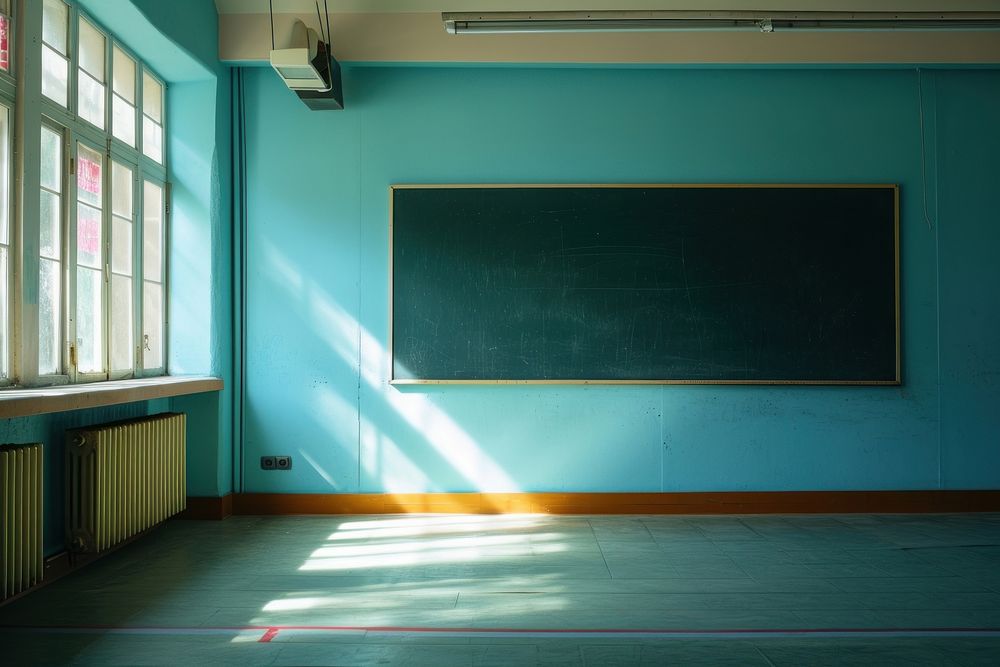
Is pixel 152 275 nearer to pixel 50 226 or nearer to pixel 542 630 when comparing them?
pixel 50 226

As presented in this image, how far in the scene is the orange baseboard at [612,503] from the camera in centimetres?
575

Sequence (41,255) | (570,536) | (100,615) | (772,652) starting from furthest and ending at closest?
(570,536), (41,255), (100,615), (772,652)

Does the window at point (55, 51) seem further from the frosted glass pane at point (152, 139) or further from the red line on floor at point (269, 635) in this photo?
the red line on floor at point (269, 635)

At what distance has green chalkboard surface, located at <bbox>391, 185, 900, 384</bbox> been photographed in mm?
5754

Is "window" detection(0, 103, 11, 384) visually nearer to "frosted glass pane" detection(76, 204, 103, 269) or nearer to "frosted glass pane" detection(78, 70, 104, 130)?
"frosted glass pane" detection(76, 204, 103, 269)

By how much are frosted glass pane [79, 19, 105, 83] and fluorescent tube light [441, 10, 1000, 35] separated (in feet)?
7.06

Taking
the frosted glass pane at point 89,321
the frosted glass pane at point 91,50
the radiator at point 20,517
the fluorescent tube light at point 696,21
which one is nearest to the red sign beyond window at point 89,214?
the frosted glass pane at point 89,321

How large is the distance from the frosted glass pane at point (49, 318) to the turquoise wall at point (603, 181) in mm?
1698

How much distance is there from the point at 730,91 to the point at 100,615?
209 inches

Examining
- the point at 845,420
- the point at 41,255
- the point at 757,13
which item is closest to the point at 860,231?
the point at 845,420

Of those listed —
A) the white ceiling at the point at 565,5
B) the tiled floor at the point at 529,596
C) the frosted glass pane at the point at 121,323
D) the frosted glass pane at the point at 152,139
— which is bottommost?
the tiled floor at the point at 529,596

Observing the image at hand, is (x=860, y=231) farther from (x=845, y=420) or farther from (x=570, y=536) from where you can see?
(x=570, y=536)

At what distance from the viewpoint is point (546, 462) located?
5.78 metres

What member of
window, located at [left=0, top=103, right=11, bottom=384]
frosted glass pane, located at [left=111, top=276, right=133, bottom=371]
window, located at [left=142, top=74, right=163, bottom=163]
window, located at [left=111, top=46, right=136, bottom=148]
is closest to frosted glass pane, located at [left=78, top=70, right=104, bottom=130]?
window, located at [left=111, top=46, right=136, bottom=148]
